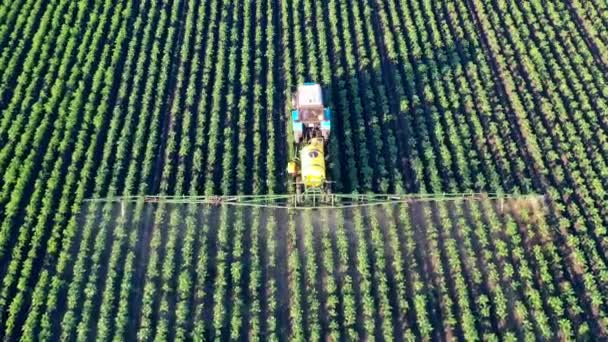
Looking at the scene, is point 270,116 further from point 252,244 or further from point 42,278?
point 42,278

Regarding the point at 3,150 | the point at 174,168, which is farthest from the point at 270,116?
the point at 3,150

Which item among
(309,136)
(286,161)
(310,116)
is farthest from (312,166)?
(310,116)

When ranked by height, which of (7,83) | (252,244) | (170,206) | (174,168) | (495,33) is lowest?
(252,244)

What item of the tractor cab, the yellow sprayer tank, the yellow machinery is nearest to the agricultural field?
the yellow machinery

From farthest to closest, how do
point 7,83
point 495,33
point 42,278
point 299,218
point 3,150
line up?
point 495,33
point 7,83
point 3,150
point 299,218
point 42,278

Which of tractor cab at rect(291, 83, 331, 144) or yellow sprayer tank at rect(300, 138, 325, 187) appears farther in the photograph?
tractor cab at rect(291, 83, 331, 144)

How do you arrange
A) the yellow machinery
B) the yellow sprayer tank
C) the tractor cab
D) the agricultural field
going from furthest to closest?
1. the tractor cab
2. the yellow machinery
3. the yellow sprayer tank
4. the agricultural field

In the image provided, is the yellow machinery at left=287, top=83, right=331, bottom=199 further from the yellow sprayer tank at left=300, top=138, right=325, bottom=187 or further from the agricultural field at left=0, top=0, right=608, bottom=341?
the agricultural field at left=0, top=0, right=608, bottom=341
